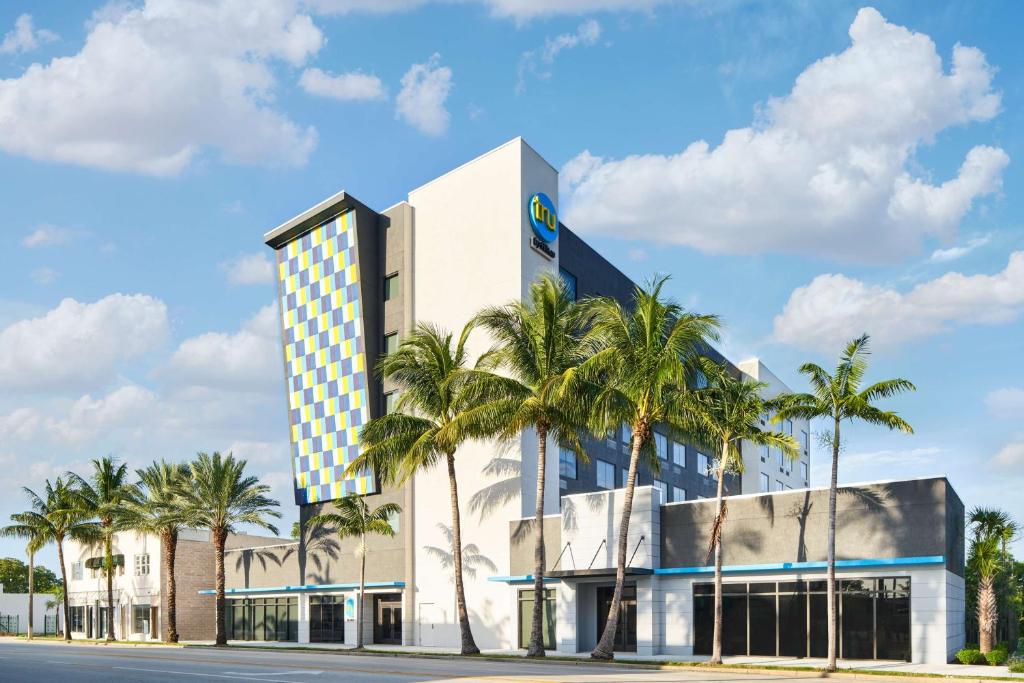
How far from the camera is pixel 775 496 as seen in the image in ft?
129

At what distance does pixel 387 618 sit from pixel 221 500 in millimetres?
13252

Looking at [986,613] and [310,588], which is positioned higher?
[986,613]

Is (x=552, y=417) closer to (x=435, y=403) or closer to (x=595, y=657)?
(x=435, y=403)

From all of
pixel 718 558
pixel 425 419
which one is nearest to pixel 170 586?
pixel 425 419

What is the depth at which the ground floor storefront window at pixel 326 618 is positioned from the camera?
182ft

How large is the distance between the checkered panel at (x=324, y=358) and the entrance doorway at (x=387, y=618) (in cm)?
607

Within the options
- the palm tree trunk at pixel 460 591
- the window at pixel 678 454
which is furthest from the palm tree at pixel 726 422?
the window at pixel 678 454

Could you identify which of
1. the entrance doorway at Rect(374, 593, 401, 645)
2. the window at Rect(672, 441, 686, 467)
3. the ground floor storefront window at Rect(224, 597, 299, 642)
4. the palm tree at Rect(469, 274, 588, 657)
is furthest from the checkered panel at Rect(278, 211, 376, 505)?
the window at Rect(672, 441, 686, 467)

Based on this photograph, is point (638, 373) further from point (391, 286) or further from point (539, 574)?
point (391, 286)

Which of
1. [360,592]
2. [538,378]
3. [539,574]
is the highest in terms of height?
[538,378]

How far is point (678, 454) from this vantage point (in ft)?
222

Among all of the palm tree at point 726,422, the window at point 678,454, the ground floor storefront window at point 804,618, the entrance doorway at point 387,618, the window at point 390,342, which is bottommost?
the entrance doorway at point 387,618

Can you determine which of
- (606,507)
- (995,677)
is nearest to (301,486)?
(606,507)

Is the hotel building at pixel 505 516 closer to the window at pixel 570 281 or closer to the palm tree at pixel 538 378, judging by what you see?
the window at pixel 570 281
